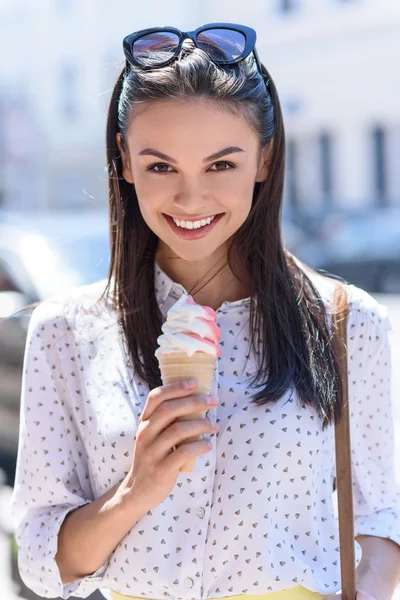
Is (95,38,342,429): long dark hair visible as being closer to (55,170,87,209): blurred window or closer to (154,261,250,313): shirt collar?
(154,261,250,313): shirt collar

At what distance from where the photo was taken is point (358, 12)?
3011 cm

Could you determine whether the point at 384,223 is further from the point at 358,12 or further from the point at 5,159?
Answer: the point at 5,159

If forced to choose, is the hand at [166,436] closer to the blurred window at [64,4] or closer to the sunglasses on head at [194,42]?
the sunglasses on head at [194,42]

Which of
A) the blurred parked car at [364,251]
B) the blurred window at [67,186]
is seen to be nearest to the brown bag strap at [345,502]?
the blurred parked car at [364,251]

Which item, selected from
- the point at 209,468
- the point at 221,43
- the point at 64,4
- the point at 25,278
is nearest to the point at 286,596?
the point at 209,468

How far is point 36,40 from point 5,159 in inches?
186

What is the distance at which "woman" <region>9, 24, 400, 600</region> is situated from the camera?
1.94 meters

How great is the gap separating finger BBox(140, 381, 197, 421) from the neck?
552 mm

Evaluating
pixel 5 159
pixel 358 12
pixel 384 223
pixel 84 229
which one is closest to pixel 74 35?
pixel 5 159

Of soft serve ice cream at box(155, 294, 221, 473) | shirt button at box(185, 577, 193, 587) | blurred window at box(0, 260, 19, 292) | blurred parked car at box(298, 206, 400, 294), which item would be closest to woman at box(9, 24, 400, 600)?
shirt button at box(185, 577, 193, 587)

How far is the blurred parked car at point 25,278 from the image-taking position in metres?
5.49

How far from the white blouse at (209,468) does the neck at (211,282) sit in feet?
0.15

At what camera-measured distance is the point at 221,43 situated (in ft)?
6.86

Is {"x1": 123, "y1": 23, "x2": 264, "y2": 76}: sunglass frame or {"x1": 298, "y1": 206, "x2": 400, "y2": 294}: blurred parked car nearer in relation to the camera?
{"x1": 123, "y1": 23, "x2": 264, "y2": 76}: sunglass frame
